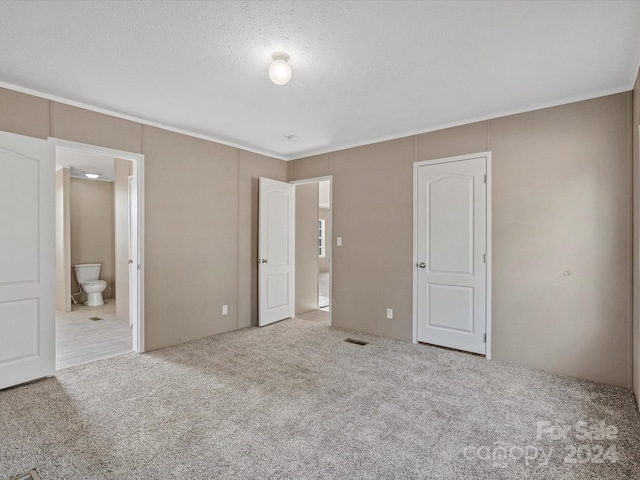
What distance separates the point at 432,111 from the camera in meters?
3.44

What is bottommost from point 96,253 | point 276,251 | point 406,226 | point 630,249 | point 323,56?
point 96,253

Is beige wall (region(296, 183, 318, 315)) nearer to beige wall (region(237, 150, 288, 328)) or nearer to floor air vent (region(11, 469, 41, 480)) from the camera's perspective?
beige wall (region(237, 150, 288, 328))

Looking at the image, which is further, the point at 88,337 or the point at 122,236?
the point at 122,236

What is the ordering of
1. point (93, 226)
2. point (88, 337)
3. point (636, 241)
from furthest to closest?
point (93, 226)
point (88, 337)
point (636, 241)

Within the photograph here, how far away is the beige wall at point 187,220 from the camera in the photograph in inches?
135

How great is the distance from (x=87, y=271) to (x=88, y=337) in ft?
8.83

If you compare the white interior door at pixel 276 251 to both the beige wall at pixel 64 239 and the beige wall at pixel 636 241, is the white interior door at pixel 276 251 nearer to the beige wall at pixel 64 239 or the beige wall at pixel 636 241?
the beige wall at pixel 64 239

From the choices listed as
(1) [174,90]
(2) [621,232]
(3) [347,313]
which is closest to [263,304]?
(3) [347,313]

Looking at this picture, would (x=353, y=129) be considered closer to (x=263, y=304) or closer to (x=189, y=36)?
(x=189, y=36)

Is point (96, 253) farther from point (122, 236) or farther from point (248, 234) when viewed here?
point (248, 234)

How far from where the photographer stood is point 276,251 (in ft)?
16.6

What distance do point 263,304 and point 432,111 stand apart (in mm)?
3223

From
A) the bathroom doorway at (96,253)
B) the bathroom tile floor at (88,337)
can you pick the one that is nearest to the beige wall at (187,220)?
the bathroom doorway at (96,253)

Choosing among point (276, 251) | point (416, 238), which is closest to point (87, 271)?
point (276, 251)
